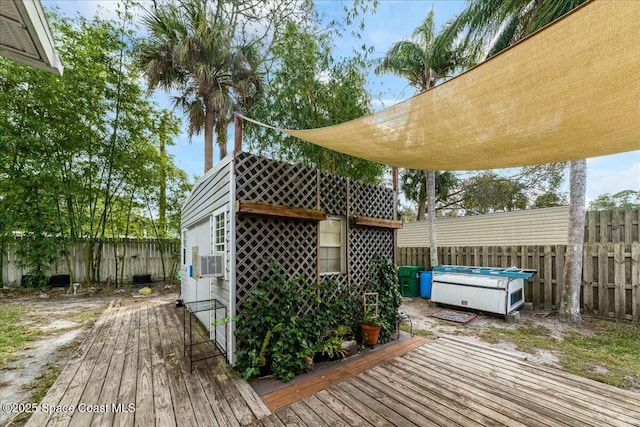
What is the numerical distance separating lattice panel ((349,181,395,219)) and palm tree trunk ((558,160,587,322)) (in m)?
3.25

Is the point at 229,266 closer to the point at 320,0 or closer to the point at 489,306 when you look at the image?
the point at 489,306

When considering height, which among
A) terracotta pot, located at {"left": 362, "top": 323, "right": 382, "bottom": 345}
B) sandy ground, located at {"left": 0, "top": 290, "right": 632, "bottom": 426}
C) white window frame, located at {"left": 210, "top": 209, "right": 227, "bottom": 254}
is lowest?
sandy ground, located at {"left": 0, "top": 290, "right": 632, "bottom": 426}

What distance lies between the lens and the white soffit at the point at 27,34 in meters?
1.04

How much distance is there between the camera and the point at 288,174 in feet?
11.0

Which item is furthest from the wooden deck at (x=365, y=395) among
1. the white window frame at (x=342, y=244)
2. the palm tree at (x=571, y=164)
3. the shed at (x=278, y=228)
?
the palm tree at (x=571, y=164)

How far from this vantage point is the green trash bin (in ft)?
23.2

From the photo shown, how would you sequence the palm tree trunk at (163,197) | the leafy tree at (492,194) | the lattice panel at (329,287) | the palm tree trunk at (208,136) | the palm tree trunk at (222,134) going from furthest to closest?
1. the leafy tree at (492,194)
2. the palm tree trunk at (163,197)
3. the palm tree trunk at (222,134)
4. the palm tree trunk at (208,136)
5. the lattice panel at (329,287)

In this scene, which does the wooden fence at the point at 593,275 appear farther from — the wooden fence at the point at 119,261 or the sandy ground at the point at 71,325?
the wooden fence at the point at 119,261

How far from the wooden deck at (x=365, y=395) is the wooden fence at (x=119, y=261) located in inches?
230

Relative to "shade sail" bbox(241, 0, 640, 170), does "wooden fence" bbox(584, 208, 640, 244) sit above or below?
below

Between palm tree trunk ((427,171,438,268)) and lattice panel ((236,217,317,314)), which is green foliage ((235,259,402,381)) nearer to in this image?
lattice panel ((236,217,317,314))

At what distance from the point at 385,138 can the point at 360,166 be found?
340 cm

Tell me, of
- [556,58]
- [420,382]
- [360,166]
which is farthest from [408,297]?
[556,58]

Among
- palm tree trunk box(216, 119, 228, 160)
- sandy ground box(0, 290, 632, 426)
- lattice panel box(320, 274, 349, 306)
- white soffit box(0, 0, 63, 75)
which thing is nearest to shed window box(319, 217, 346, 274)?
lattice panel box(320, 274, 349, 306)
